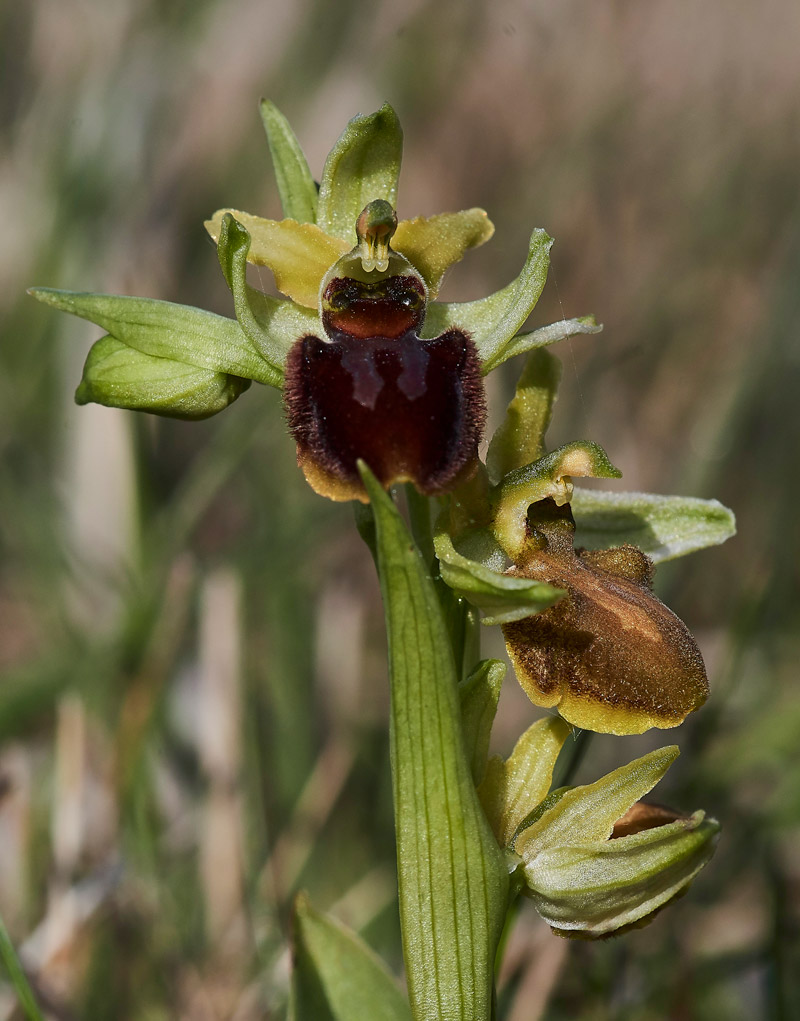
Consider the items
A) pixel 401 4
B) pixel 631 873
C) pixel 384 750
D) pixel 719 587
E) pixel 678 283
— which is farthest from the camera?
pixel 401 4

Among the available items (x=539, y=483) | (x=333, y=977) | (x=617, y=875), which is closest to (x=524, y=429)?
(x=539, y=483)

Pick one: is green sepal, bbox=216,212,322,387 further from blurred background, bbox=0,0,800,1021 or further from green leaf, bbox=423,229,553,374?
blurred background, bbox=0,0,800,1021

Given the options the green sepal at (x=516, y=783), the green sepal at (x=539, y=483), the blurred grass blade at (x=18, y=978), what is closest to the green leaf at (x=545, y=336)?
the green sepal at (x=539, y=483)

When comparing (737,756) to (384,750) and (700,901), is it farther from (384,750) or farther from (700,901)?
(384,750)

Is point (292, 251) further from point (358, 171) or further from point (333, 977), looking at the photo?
point (333, 977)

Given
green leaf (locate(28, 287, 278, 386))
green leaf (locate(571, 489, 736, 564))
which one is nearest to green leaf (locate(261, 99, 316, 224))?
green leaf (locate(28, 287, 278, 386))

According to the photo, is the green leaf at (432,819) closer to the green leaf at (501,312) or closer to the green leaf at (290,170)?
the green leaf at (501,312)

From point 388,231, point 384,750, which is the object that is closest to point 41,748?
point 384,750
